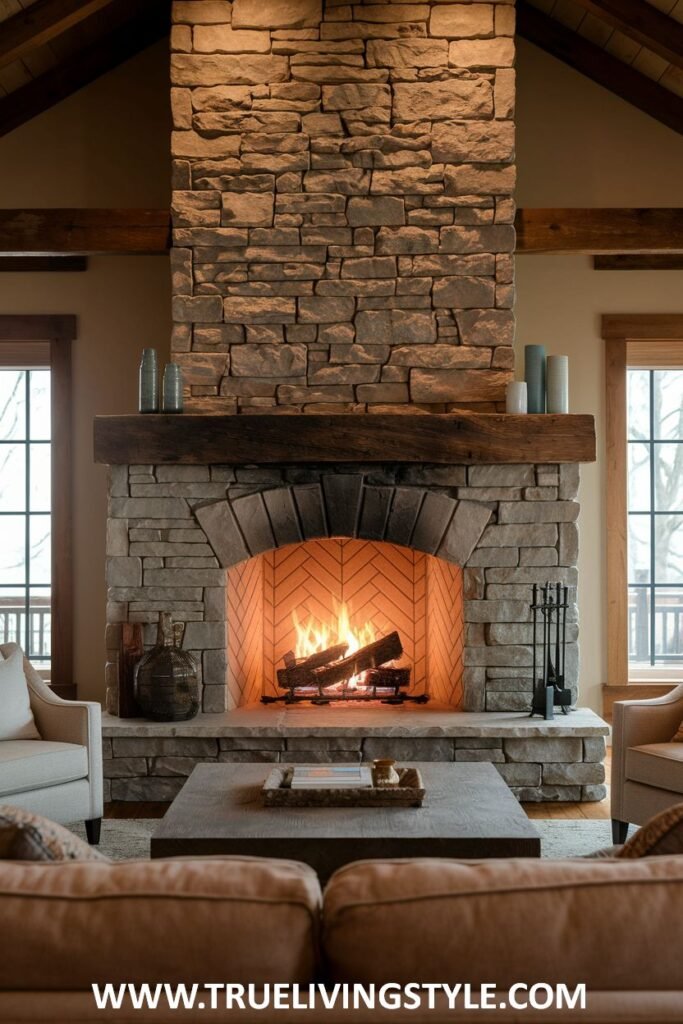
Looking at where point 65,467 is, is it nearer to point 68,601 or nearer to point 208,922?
point 68,601

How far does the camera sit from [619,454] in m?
6.29

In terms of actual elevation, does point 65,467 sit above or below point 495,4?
below

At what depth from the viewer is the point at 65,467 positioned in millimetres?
6273

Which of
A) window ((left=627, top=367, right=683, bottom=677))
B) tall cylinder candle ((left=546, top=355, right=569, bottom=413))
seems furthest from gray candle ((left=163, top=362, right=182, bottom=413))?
window ((left=627, top=367, right=683, bottom=677))

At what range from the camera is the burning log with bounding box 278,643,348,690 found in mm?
5516

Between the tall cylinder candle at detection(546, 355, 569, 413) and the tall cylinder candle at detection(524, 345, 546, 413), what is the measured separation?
3 centimetres

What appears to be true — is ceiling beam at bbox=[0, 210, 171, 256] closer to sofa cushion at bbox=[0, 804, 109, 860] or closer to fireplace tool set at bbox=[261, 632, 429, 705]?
fireplace tool set at bbox=[261, 632, 429, 705]

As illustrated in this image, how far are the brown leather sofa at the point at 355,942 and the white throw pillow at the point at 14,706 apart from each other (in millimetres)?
2979

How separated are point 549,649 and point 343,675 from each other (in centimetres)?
109

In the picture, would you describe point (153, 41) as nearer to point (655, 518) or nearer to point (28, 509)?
point (28, 509)

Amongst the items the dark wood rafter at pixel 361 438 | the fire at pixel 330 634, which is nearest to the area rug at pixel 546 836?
the fire at pixel 330 634

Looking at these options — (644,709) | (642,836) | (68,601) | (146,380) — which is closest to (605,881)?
(642,836)

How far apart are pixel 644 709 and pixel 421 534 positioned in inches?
55.9

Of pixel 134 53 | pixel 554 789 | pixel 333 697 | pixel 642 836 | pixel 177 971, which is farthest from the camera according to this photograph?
pixel 134 53
